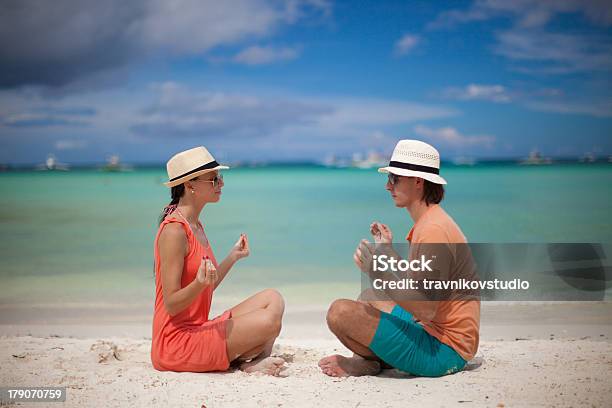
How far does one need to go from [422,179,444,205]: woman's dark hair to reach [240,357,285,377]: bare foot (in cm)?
161

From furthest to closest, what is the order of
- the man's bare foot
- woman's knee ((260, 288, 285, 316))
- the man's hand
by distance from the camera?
1. woman's knee ((260, 288, 285, 316))
2. the man's bare foot
3. the man's hand

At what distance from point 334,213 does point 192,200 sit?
17.8 meters

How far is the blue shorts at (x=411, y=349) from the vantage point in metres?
3.81

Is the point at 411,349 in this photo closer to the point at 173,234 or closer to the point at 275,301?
the point at 275,301

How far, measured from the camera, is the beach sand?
12.0 ft

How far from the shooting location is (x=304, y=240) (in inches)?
574

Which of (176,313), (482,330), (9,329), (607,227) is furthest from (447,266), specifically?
(607,227)

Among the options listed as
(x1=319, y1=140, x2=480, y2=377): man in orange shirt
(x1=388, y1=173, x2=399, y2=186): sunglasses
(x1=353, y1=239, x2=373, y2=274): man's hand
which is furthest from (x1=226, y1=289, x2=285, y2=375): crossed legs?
(x1=388, y1=173, x2=399, y2=186): sunglasses

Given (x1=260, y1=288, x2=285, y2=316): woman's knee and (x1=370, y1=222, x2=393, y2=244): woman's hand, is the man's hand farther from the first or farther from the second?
(x1=260, y1=288, x2=285, y2=316): woman's knee

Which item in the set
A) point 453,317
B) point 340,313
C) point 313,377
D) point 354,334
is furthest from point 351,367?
point 453,317

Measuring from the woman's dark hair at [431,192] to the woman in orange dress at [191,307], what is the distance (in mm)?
1365

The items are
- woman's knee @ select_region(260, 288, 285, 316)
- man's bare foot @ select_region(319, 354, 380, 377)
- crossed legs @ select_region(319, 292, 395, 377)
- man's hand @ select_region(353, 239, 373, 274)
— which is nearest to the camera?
man's hand @ select_region(353, 239, 373, 274)

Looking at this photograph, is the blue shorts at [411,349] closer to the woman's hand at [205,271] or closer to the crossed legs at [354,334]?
the crossed legs at [354,334]

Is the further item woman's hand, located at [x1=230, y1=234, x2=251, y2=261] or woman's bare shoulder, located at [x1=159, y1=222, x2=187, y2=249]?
woman's hand, located at [x1=230, y1=234, x2=251, y2=261]
